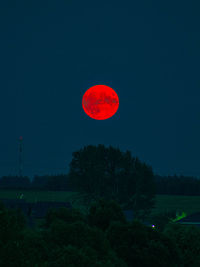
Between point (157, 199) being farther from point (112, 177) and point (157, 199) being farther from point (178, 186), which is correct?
point (112, 177)

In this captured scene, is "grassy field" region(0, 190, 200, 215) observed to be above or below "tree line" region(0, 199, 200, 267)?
above

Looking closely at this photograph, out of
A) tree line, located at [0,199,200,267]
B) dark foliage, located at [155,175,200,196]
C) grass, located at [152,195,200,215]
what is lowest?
tree line, located at [0,199,200,267]

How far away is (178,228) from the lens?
3688cm

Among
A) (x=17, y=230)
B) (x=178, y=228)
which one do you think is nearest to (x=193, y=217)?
(x=178, y=228)

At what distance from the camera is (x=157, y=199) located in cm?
12175

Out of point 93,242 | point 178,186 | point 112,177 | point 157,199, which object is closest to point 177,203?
point 157,199

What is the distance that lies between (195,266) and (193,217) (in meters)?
39.8

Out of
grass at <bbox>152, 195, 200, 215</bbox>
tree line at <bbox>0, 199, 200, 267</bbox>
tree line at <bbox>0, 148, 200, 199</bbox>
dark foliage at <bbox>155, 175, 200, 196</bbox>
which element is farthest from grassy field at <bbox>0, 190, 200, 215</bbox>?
tree line at <bbox>0, 199, 200, 267</bbox>

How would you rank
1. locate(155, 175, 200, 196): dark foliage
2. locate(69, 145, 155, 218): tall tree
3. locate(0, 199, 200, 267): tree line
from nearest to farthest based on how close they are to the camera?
locate(0, 199, 200, 267): tree line, locate(69, 145, 155, 218): tall tree, locate(155, 175, 200, 196): dark foliage

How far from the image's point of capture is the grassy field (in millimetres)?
107875

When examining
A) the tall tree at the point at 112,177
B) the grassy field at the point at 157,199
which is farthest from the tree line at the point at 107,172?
the grassy field at the point at 157,199

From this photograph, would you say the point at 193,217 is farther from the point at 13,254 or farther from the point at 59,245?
the point at 13,254

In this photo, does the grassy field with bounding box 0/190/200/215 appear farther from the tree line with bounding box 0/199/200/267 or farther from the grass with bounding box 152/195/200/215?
the tree line with bounding box 0/199/200/267

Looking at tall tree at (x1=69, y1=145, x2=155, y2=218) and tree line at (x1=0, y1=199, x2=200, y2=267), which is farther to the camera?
tall tree at (x1=69, y1=145, x2=155, y2=218)
